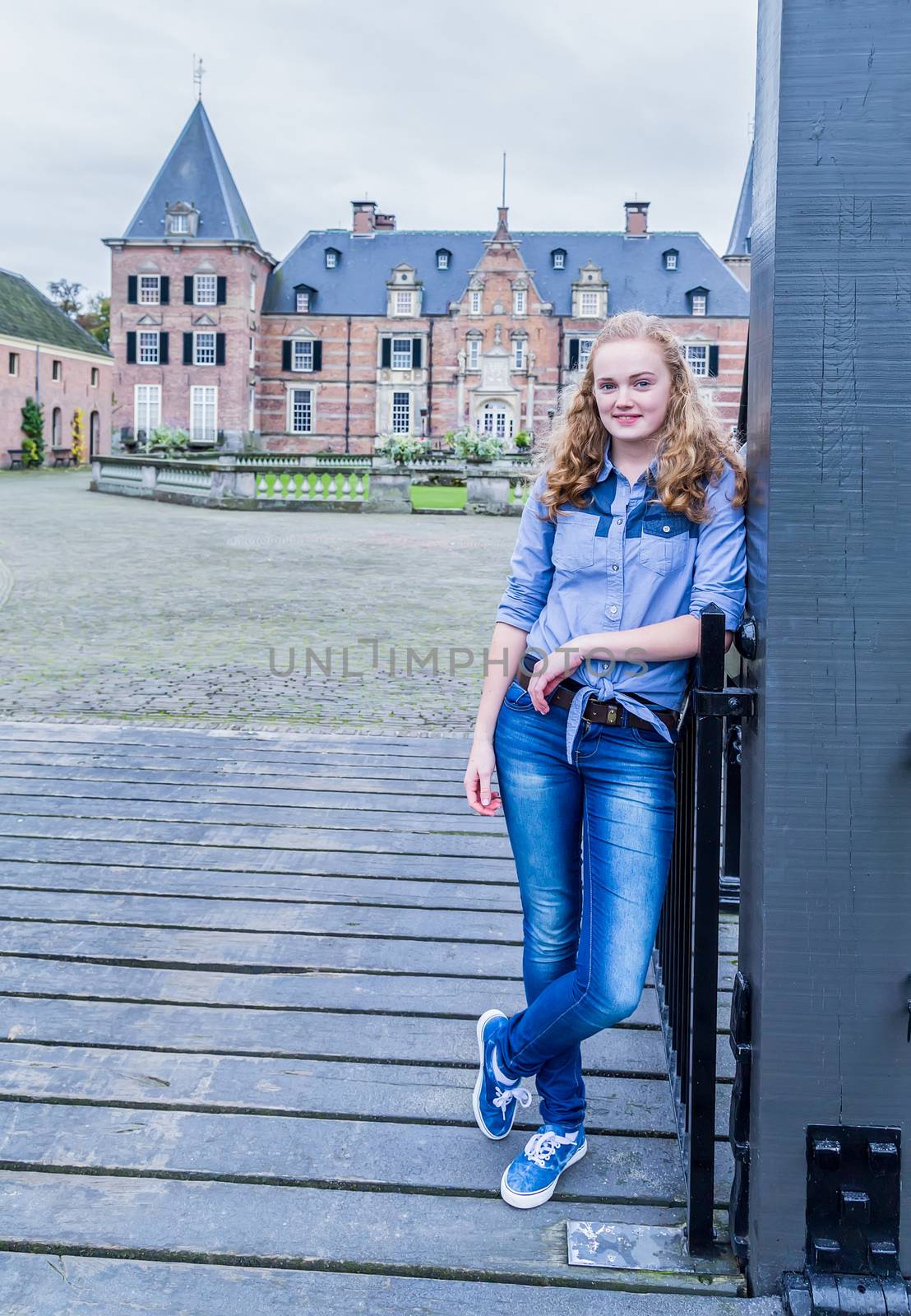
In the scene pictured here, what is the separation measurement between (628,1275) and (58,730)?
15.0 feet

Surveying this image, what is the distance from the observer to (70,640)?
9.45 meters

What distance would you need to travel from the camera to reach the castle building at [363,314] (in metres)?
50.6

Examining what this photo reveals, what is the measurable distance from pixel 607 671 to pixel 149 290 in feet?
173

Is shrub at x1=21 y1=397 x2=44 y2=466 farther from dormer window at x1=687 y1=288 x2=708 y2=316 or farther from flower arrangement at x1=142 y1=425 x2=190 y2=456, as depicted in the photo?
dormer window at x1=687 y1=288 x2=708 y2=316

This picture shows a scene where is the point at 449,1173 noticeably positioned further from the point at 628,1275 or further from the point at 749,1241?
the point at 749,1241

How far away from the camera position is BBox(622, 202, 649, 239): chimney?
52406 millimetres

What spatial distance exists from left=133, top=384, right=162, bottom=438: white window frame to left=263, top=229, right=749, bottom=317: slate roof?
618cm

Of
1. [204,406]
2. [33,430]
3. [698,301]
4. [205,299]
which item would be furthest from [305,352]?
[698,301]

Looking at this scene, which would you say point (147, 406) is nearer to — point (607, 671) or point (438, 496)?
point (438, 496)

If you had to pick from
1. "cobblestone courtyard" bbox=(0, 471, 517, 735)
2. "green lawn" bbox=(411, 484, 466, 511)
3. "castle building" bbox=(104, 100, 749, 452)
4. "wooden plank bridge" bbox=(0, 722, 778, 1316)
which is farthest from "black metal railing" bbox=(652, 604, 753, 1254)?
"castle building" bbox=(104, 100, 749, 452)

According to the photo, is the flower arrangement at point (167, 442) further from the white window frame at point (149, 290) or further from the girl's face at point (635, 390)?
the girl's face at point (635, 390)

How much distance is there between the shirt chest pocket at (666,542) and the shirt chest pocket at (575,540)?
11 cm

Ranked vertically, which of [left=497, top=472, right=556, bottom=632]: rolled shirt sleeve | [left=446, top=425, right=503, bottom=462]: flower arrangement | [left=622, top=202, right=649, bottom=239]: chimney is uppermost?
[left=622, top=202, right=649, bottom=239]: chimney

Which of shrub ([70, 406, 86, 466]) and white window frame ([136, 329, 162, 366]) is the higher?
white window frame ([136, 329, 162, 366])
